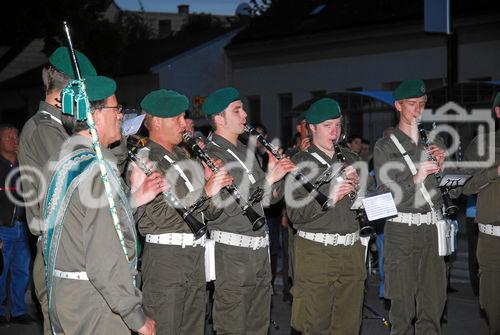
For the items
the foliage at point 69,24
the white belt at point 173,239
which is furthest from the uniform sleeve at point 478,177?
the foliage at point 69,24

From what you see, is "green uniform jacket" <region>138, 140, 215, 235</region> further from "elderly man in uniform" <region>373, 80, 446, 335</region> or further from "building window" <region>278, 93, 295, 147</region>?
"building window" <region>278, 93, 295, 147</region>

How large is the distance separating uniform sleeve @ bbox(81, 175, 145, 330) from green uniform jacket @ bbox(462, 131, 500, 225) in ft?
12.6

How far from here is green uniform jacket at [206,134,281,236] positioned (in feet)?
20.6

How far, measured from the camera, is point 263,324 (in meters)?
6.35

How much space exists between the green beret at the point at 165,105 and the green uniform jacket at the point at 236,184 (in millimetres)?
592

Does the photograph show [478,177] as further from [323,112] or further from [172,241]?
[172,241]

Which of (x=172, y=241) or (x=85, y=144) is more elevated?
(x=85, y=144)

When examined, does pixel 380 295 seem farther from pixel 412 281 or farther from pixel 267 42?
pixel 267 42

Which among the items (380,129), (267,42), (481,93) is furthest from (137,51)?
(481,93)

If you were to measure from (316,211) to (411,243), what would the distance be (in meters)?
0.96

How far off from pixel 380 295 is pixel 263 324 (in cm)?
375

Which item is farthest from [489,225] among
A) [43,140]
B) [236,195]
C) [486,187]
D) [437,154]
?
[43,140]

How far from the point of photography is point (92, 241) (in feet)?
13.3

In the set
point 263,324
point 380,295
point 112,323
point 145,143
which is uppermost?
point 145,143
